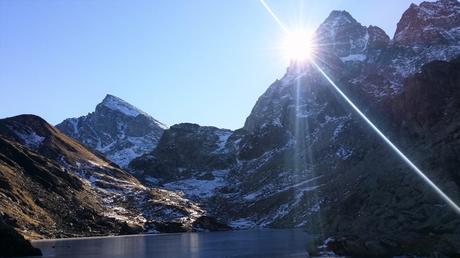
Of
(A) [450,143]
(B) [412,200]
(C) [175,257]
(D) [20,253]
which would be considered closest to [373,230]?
(B) [412,200]

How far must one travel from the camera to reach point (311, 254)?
129 m

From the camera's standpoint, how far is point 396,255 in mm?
109750

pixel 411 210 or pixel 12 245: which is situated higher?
pixel 411 210

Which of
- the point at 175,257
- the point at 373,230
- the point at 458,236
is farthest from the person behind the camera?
the point at 175,257

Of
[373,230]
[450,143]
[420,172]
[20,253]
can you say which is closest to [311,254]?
[373,230]

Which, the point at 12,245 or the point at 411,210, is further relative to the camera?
the point at 12,245

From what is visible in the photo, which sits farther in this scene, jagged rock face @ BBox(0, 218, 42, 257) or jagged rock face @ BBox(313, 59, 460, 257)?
jagged rock face @ BBox(0, 218, 42, 257)

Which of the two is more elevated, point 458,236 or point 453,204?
point 453,204

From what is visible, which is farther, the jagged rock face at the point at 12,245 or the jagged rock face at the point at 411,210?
the jagged rock face at the point at 12,245

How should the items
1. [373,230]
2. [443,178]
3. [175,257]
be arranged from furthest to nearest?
[175,257] < [443,178] < [373,230]

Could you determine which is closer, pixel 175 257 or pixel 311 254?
pixel 311 254

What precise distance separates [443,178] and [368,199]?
36.7m

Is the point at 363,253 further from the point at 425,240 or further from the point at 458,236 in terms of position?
the point at 458,236

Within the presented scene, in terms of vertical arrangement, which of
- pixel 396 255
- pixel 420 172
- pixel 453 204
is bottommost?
pixel 396 255
